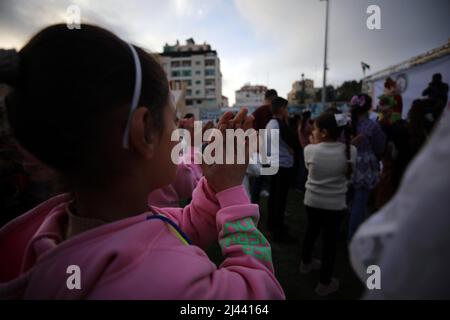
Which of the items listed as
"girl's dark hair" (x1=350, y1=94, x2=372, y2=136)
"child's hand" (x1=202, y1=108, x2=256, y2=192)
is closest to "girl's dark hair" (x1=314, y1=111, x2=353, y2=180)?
"girl's dark hair" (x1=350, y1=94, x2=372, y2=136)

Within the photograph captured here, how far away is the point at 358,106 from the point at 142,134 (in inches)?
123

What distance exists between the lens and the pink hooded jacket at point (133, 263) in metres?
0.51

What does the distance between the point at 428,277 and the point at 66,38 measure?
83 cm

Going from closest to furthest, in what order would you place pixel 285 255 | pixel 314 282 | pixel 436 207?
pixel 436 207
pixel 314 282
pixel 285 255

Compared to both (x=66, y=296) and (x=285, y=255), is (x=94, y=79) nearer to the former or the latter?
(x=66, y=296)

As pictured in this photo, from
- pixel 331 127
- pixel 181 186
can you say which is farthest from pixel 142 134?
pixel 331 127

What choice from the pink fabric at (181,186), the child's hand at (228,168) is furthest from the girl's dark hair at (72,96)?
the pink fabric at (181,186)

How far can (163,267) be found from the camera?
1.71 ft

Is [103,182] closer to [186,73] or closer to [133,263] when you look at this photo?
[133,263]

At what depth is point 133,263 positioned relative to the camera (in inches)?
20.4

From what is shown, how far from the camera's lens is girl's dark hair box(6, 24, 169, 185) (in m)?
0.53

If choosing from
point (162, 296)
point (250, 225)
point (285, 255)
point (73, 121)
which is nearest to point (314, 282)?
point (285, 255)

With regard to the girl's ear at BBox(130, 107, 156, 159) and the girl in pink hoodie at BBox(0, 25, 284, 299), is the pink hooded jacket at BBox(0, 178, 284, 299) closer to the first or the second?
the girl in pink hoodie at BBox(0, 25, 284, 299)

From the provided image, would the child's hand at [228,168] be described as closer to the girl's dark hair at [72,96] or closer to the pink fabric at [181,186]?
the girl's dark hair at [72,96]
